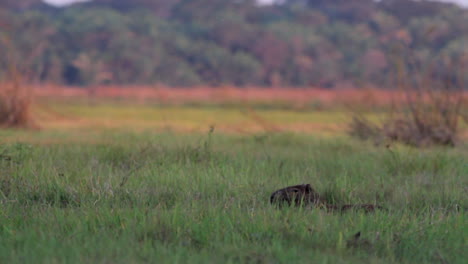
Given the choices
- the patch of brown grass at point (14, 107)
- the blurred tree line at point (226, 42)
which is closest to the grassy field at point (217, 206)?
the patch of brown grass at point (14, 107)

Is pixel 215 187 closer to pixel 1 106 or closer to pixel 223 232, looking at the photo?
pixel 223 232

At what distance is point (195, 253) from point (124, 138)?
4595 mm

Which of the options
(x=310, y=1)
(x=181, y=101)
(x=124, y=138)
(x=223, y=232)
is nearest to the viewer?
(x=223, y=232)

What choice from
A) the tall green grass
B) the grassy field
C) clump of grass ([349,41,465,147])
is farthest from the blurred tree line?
the tall green grass

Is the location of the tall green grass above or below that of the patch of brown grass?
above

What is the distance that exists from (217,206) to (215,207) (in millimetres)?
56

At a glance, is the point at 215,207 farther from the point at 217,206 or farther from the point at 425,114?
the point at 425,114

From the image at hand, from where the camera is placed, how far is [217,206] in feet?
12.7

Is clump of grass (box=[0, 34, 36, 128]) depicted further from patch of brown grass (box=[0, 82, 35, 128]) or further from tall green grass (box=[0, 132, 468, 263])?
tall green grass (box=[0, 132, 468, 263])

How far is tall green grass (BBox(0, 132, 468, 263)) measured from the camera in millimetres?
3119

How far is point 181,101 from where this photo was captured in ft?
75.0

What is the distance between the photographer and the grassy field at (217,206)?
3123 millimetres

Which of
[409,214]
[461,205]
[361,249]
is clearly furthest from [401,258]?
[461,205]

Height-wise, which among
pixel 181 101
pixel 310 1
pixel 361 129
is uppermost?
pixel 310 1
